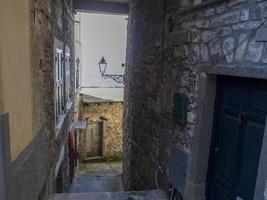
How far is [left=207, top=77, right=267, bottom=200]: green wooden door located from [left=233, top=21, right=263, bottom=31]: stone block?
0.42m

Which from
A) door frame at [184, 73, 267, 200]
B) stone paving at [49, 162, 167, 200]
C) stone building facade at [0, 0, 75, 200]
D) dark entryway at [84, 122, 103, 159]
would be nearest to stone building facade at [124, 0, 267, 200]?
door frame at [184, 73, 267, 200]

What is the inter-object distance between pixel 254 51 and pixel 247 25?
23cm

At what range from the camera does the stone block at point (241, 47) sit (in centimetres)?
199

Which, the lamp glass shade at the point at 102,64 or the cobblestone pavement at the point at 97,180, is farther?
the lamp glass shade at the point at 102,64

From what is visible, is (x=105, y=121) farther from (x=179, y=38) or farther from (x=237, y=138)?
(x=237, y=138)

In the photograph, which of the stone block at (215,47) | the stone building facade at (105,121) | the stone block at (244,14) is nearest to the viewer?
the stone block at (244,14)

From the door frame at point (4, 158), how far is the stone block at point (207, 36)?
1873mm

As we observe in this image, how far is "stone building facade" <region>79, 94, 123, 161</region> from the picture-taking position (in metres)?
9.90

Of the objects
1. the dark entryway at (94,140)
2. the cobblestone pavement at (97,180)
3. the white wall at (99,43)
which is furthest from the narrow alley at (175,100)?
the white wall at (99,43)

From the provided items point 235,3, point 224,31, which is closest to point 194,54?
point 224,31

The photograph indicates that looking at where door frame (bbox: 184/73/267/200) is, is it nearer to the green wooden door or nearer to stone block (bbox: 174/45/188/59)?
the green wooden door

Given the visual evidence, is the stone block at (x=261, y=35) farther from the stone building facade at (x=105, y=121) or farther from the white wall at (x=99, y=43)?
the white wall at (x=99, y=43)

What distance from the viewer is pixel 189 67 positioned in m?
2.86

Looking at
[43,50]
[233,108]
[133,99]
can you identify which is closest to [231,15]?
[233,108]
